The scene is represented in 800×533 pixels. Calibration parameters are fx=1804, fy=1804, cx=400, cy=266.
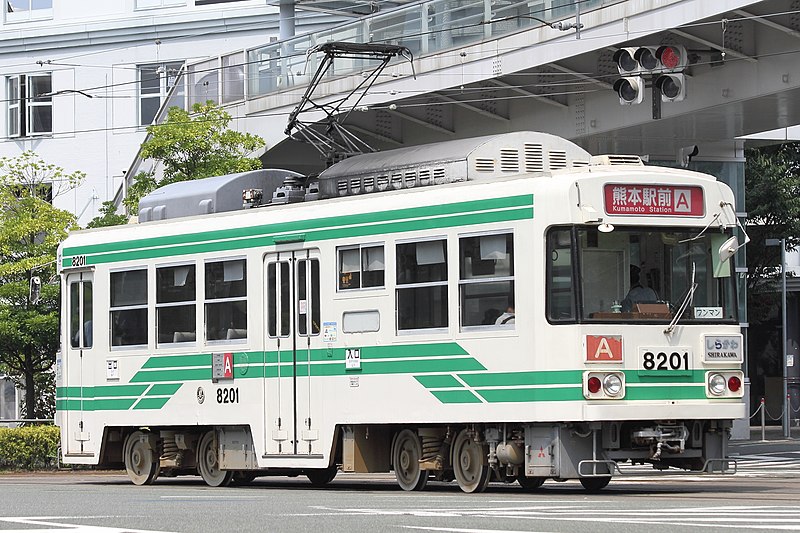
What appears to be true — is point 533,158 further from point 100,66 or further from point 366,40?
point 100,66

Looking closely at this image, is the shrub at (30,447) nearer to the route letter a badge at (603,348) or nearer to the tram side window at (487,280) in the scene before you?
the tram side window at (487,280)

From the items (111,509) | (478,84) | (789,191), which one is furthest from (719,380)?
(789,191)

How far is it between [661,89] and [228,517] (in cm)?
1388

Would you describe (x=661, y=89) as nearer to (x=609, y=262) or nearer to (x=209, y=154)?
(x=609, y=262)

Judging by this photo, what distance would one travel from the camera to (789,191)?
48688 millimetres

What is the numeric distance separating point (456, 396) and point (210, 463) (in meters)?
4.76

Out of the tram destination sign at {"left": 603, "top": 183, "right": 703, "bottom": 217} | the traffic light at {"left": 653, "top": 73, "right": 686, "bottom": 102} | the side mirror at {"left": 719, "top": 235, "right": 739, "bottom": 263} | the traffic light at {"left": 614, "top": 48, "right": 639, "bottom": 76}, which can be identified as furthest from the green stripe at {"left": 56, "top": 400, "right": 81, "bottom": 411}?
the side mirror at {"left": 719, "top": 235, "right": 739, "bottom": 263}

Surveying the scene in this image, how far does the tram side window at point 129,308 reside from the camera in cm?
2264

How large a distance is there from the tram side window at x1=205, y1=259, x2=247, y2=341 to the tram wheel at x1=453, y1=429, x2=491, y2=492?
3.60 meters

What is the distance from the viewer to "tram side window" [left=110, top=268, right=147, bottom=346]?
22.6 metres

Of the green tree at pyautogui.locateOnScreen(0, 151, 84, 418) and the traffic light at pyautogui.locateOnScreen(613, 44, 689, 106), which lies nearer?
the traffic light at pyautogui.locateOnScreen(613, 44, 689, 106)

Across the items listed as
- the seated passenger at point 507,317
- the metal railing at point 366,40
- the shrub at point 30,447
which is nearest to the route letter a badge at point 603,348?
the seated passenger at point 507,317

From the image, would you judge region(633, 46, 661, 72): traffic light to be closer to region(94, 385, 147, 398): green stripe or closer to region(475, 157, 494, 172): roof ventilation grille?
region(475, 157, 494, 172): roof ventilation grille

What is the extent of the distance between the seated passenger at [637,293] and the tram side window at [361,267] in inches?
109
